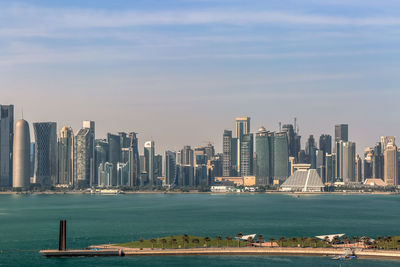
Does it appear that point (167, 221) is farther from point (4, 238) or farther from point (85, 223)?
point (4, 238)

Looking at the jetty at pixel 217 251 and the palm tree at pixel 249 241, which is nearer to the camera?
the jetty at pixel 217 251

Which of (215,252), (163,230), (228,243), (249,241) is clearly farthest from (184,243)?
(163,230)

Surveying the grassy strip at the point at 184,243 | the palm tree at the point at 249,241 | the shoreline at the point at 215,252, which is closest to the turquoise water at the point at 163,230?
the shoreline at the point at 215,252

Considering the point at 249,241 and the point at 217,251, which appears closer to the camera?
the point at 217,251

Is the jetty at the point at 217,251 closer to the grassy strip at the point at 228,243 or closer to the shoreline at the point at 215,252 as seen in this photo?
the shoreline at the point at 215,252

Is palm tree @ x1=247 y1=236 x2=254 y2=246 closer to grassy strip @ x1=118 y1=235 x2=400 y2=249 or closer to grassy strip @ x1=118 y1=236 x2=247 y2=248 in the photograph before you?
grassy strip @ x1=118 y1=235 x2=400 y2=249

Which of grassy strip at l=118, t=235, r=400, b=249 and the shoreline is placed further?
grassy strip at l=118, t=235, r=400, b=249

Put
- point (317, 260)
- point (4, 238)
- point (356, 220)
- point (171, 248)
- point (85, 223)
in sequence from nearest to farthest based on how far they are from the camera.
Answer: point (317, 260) < point (171, 248) < point (4, 238) < point (85, 223) < point (356, 220)

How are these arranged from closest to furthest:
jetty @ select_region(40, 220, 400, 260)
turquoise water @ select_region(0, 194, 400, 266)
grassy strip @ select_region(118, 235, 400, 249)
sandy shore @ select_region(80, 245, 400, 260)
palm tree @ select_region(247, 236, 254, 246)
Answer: turquoise water @ select_region(0, 194, 400, 266) < jetty @ select_region(40, 220, 400, 260) < sandy shore @ select_region(80, 245, 400, 260) < grassy strip @ select_region(118, 235, 400, 249) < palm tree @ select_region(247, 236, 254, 246)

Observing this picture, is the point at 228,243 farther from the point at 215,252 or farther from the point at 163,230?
the point at 163,230

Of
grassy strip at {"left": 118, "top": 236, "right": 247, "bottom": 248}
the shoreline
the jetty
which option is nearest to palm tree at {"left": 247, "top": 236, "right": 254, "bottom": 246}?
the jetty

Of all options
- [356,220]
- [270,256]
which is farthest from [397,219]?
[270,256]
